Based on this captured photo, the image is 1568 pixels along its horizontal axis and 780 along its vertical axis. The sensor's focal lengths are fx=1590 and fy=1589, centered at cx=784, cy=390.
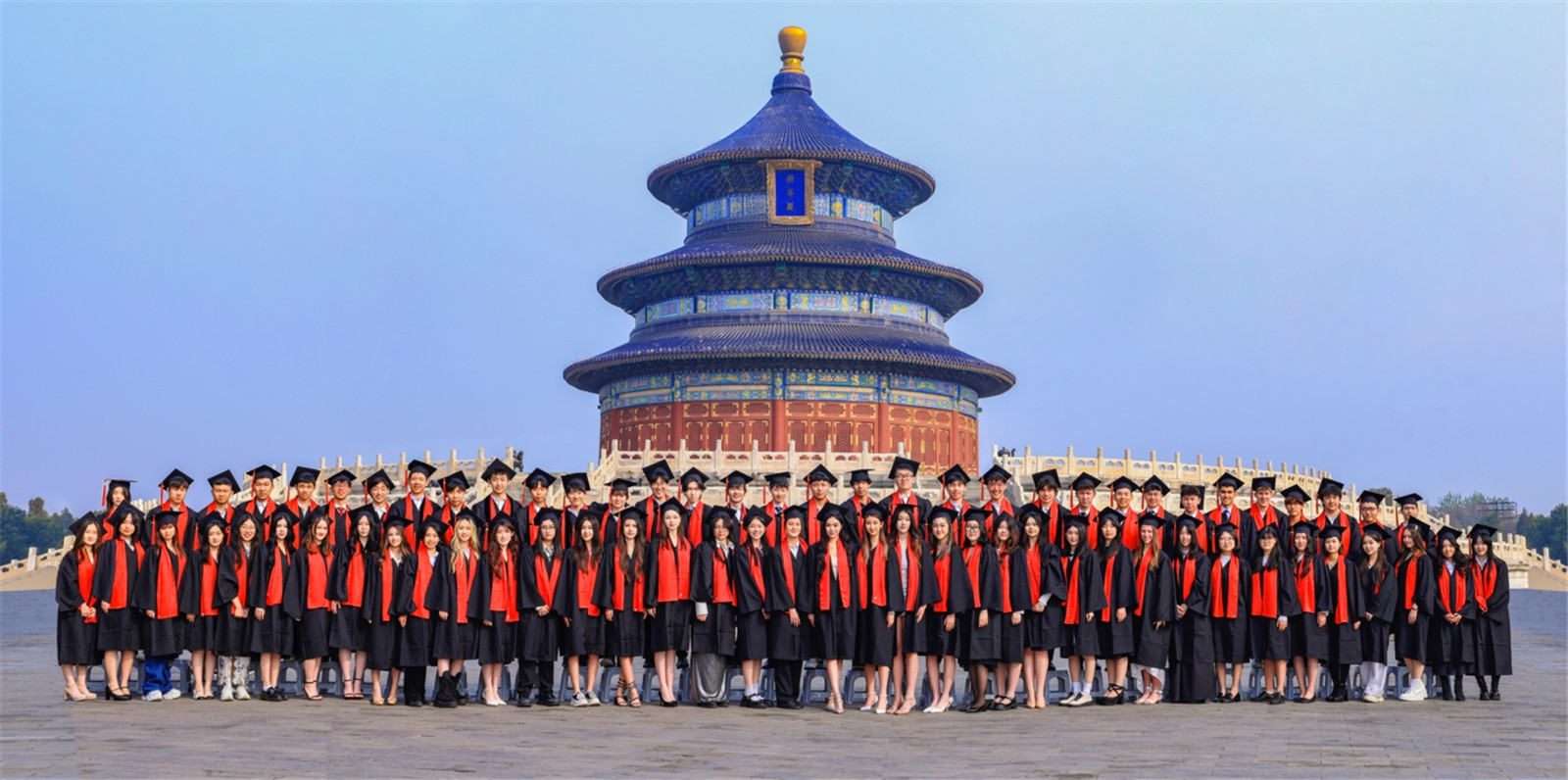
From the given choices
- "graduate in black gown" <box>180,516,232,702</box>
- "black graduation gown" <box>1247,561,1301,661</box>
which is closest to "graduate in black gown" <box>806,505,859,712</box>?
"black graduation gown" <box>1247,561,1301,661</box>

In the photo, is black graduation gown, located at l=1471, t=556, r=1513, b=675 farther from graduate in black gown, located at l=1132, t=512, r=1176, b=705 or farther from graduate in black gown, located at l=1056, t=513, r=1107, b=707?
graduate in black gown, located at l=1056, t=513, r=1107, b=707

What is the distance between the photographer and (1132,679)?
13711 mm

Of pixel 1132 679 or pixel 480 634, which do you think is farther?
pixel 1132 679

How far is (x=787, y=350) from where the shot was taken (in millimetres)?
40125

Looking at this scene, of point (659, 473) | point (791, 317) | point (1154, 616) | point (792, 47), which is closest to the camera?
point (1154, 616)

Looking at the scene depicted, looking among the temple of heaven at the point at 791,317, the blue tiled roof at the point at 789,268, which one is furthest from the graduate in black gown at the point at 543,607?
the blue tiled roof at the point at 789,268

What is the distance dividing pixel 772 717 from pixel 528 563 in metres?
2.43

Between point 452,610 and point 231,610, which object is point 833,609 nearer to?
point 452,610

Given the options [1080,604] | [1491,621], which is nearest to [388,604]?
[1080,604]

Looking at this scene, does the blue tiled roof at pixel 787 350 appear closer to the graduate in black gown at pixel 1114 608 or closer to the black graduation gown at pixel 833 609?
the graduate in black gown at pixel 1114 608

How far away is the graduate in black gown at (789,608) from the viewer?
12781 mm

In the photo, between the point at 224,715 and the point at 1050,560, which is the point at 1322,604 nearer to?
the point at 1050,560

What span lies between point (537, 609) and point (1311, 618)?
647 cm

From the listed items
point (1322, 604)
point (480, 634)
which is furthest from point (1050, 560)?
point (480, 634)
